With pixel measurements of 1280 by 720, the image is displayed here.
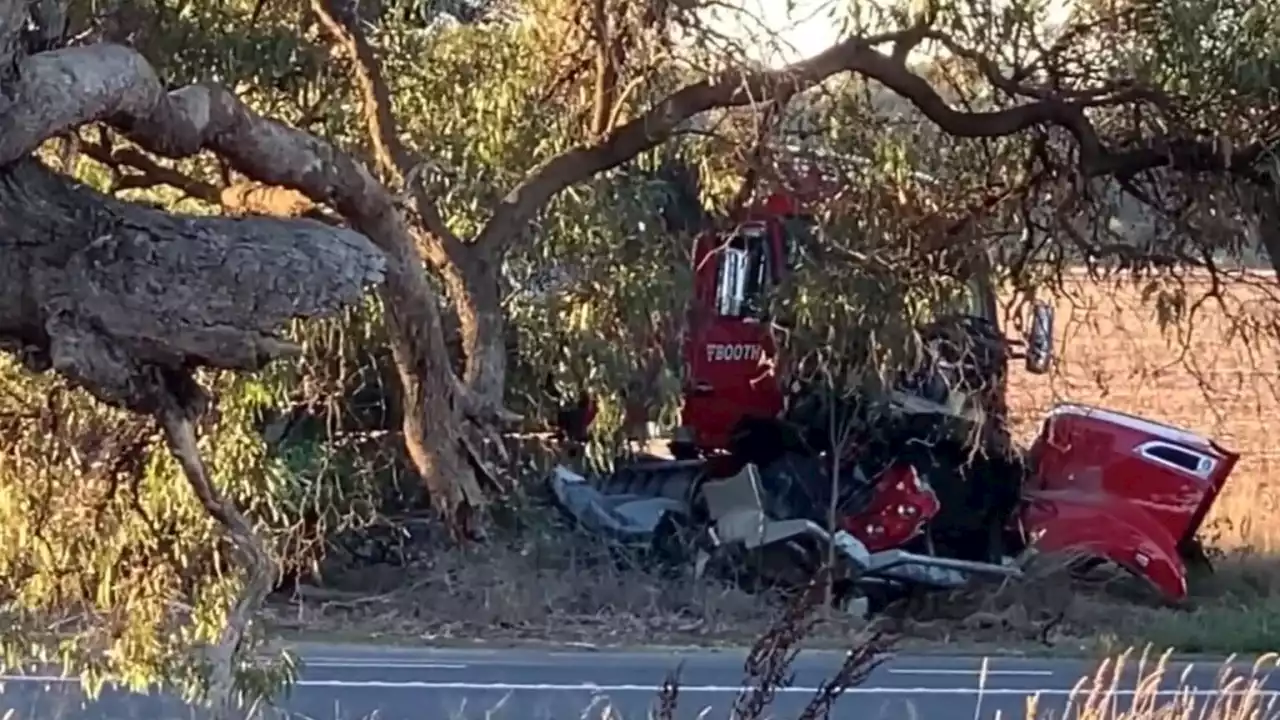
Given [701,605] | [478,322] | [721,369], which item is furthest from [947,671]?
[478,322]

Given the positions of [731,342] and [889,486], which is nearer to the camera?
[889,486]

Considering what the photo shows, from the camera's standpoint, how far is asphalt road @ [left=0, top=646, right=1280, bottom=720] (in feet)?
34.9

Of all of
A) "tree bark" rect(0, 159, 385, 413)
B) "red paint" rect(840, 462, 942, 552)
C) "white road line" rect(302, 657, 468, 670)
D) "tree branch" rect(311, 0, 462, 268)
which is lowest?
"white road line" rect(302, 657, 468, 670)

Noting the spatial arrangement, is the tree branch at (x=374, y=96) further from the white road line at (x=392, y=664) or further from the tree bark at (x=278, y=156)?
the white road line at (x=392, y=664)

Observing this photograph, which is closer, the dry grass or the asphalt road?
the dry grass

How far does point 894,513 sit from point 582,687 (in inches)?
138

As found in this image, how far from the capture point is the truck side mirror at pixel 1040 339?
8211 mm

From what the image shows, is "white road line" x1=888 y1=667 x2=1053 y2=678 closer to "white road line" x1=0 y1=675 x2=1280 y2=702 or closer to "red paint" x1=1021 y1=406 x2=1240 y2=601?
"white road line" x1=0 y1=675 x2=1280 y2=702

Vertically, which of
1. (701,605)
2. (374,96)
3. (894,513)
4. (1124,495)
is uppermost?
(374,96)

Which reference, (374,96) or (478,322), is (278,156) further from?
(374,96)

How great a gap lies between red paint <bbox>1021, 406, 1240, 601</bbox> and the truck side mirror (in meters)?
5.50

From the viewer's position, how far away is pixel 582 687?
12344 mm

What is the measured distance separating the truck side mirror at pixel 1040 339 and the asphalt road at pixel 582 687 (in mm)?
1845

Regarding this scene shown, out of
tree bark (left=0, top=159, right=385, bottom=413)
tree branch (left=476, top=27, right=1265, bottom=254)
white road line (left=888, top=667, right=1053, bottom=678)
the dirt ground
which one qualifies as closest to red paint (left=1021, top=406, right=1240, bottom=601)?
the dirt ground
